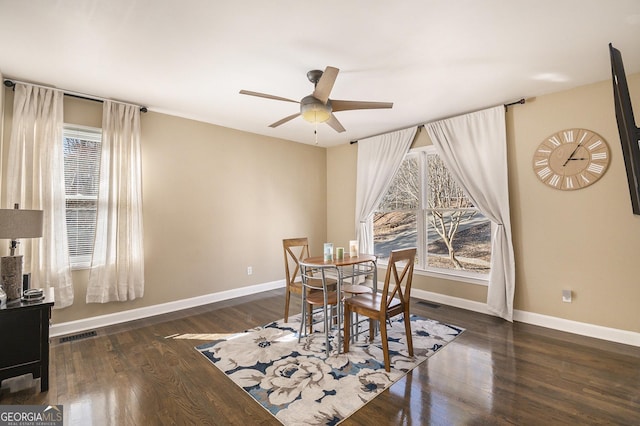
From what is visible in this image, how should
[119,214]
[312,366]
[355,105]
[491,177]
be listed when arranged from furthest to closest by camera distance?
[491,177] < [119,214] < [355,105] < [312,366]

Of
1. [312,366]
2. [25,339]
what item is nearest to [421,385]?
[312,366]

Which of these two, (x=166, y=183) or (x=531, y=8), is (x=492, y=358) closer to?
(x=531, y=8)

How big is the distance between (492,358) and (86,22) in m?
4.21

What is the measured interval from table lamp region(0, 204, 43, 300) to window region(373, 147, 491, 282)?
4.37m

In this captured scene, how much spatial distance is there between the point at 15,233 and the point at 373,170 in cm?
434

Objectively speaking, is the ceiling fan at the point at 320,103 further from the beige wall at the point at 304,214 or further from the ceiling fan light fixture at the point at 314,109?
the beige wall at the point at 304,214

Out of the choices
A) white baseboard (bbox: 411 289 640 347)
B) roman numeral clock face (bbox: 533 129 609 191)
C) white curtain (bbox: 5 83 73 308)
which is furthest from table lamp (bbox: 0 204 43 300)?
roman numeral clock face (bbox: 533 129 609 191)

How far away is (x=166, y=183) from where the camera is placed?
13.0 ft

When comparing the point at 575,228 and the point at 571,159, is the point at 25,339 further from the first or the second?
the point at 571,159

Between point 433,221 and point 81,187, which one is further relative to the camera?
point 433,221

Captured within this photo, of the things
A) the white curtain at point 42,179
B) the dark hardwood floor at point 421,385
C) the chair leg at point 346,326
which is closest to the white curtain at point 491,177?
the dark hardwood floor at point 421,385

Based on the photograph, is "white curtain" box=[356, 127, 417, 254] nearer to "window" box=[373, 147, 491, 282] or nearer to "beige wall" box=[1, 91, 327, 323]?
"window" box=[373, 147, 491, 282]

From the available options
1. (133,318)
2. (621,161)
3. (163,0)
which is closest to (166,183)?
(133,318)

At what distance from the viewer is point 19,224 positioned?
2156 mm
